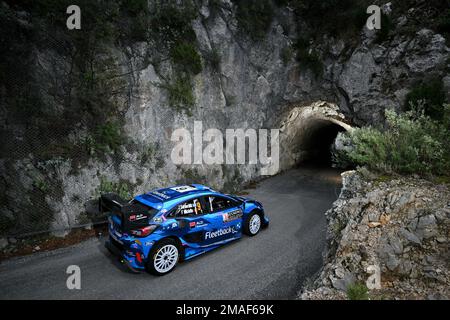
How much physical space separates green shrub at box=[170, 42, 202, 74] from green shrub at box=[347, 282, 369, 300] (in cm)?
1048

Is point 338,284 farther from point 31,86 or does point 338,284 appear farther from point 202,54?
point 202,54

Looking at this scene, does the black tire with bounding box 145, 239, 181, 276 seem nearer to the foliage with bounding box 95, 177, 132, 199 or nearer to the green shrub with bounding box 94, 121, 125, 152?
the foliage with bounding box 95, 177, 132, 199

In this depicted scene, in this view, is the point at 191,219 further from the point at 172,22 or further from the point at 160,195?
the point at 172,22

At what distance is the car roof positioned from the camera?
21.7 ft

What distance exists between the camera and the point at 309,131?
71.2ft

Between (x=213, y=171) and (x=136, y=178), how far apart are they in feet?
12.9

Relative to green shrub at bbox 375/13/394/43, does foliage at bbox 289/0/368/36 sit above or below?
above

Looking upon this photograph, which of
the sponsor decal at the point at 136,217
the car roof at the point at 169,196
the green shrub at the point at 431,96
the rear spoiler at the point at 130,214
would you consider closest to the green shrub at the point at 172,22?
the car roof at the point at 169,196

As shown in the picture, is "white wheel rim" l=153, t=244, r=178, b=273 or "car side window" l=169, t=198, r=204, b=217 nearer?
"white wheel rim" l=153, t=244, r=178, b=273

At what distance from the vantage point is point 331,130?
79.9ft

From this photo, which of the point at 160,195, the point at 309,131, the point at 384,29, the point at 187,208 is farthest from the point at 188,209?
the point at 309,131

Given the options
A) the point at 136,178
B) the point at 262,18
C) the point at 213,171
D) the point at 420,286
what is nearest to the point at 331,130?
the point at 262,18

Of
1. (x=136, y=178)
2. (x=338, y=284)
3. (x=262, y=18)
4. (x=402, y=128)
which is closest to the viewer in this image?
(x=338, y=284)

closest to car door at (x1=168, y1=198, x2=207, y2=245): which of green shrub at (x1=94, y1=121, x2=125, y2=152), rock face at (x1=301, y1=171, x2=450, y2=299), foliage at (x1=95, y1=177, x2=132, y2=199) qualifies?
rock face at (x1=301, y1=171, x2=450, y2=299)
